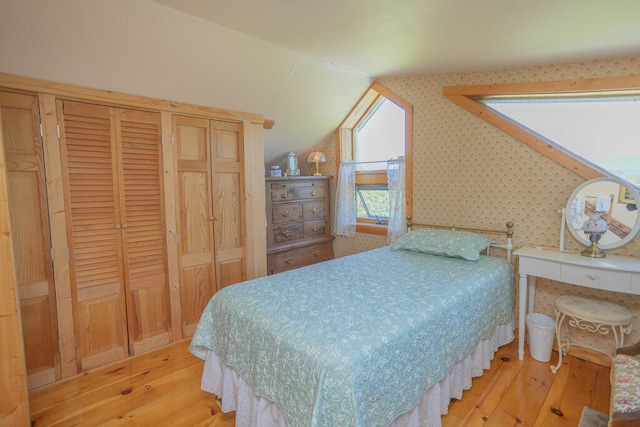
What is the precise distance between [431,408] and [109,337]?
7.93 ft

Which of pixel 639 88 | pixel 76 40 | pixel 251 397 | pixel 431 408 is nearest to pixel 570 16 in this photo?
pixel 639 88

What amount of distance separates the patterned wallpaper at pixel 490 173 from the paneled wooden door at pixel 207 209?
1.94m

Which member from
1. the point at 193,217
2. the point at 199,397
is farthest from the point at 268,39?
the point at 199,397

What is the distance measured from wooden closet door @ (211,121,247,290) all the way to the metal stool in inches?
108

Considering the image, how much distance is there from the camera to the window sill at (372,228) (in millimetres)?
4175

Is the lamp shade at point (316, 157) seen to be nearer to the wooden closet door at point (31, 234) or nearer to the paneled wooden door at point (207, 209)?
the paneled wooden door at point (207, 209)

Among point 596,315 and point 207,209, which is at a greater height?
point 207,209

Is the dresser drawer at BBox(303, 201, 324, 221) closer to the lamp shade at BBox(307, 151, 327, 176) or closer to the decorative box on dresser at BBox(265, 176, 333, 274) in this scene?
the decorative box on dresser at BBox(265, 176, 333, 274)

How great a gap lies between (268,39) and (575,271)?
286 centimetres

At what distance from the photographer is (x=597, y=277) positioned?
2.24 meters

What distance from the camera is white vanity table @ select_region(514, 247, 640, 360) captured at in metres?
2.14

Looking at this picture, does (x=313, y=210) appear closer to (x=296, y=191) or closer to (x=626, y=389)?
(x=296, y=191)

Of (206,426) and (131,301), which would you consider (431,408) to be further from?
(131,301)

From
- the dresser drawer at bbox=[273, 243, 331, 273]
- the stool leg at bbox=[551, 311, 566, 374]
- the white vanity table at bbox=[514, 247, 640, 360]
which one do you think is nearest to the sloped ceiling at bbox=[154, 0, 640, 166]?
the white vanity table at bbox=[514, 247, 640, 360]
